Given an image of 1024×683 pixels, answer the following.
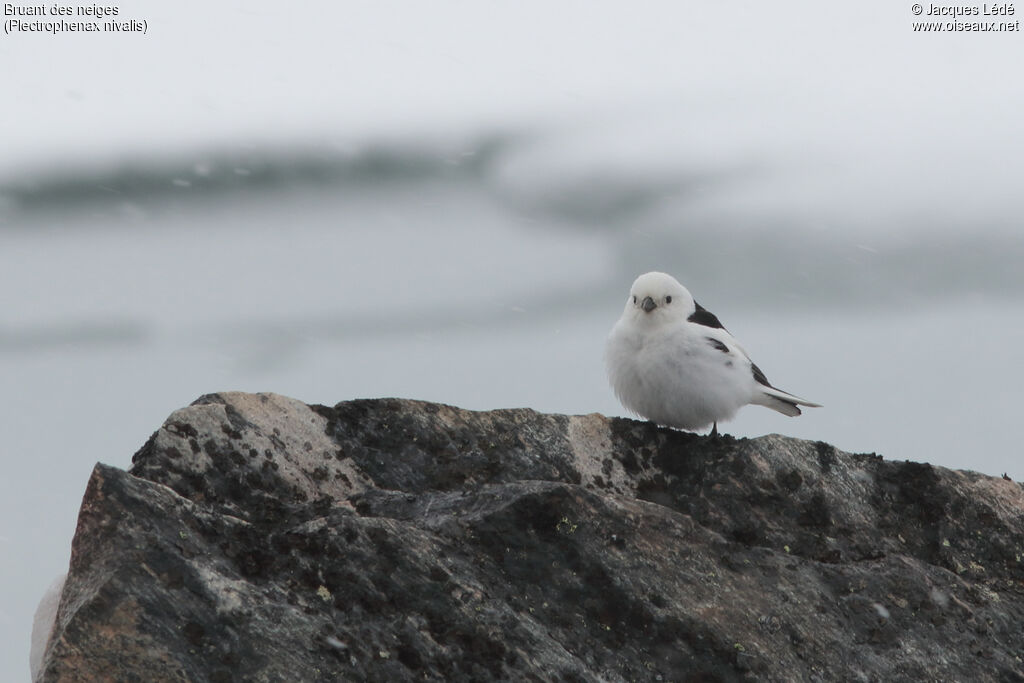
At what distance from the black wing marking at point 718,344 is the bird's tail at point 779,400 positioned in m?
0.85

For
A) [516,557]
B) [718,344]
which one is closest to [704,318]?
[718,344]

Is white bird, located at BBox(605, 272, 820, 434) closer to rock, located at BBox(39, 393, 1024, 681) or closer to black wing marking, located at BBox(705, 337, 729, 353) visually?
black wing marking, located at BBox(705, 337, 729, 353)

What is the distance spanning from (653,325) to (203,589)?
505 cm

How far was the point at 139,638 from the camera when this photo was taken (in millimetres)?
4871

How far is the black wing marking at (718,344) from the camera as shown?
9062mm

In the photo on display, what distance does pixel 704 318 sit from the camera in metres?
9.43

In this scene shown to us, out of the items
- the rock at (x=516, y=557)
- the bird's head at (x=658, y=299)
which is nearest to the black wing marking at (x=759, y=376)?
the bird's head at (x=658, y=299)

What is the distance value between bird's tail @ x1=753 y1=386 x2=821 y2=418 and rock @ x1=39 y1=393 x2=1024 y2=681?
70.0 inches

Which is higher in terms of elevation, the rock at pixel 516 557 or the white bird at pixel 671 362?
the white bird at pixel 671 362

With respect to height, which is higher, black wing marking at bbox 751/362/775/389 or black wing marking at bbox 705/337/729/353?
black wing marking at bbox 705/337/729/353

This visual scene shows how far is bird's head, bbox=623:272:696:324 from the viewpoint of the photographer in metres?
9.00

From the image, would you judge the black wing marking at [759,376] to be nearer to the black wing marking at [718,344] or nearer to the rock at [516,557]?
the black wing marking at [718,344]

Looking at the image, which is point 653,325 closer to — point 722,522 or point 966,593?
point 722,522

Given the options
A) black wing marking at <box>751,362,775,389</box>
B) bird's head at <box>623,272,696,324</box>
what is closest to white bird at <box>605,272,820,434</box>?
bird's head at <box>623,272,696,324</box>
